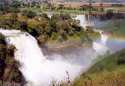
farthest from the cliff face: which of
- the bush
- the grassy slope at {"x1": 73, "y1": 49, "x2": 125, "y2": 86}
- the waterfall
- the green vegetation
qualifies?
the grassy slope at {"x1": 73, "y1": 49, "x2": 125, "y2": 86}

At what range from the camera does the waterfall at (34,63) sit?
14.6 ft

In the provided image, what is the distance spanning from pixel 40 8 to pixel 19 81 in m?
1.19

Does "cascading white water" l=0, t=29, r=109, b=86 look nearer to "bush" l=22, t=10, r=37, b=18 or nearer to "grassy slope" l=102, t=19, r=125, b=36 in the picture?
"bush" l=22, t=10, r=37, b=18

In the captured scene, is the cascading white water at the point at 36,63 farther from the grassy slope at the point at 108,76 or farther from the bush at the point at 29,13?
the grassy slope at the point at 108,76

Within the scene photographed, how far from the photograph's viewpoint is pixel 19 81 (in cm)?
434

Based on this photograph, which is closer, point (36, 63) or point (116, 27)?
point (36, 63)

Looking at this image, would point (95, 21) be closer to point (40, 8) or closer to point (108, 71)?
point (40, 8)

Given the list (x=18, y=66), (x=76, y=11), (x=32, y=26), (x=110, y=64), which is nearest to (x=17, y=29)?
(x=32, y=26)

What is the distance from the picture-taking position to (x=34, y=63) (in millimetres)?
4824

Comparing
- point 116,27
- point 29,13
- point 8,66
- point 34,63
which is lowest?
point 34,63

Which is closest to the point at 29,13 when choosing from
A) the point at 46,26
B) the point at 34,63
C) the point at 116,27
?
the point at 46,26

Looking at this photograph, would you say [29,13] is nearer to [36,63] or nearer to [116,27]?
[36,63]

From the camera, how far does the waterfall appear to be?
175 inches

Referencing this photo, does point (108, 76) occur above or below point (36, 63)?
above
